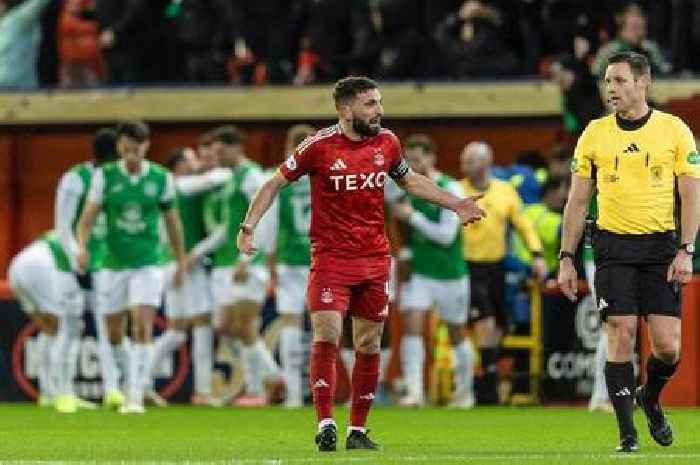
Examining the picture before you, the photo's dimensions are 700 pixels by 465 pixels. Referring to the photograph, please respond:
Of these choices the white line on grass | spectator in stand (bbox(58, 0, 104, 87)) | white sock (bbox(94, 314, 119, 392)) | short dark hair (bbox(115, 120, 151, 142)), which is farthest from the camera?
spectator in stand (bbox(58, 0, 104, 87))

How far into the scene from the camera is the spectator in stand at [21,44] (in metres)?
24.2

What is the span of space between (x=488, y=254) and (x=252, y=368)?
2.36 meters

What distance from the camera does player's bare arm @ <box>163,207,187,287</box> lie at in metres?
19.1

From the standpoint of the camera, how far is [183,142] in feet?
81.1

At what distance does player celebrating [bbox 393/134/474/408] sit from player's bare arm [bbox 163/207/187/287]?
1.89 m

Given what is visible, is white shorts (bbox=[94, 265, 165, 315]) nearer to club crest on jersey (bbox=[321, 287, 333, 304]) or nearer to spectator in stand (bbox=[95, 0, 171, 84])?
spectator in stand (bbox=[95, 0, 171, 84])

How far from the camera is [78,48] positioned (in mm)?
24922

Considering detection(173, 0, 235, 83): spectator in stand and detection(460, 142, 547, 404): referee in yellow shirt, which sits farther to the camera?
detection(173, 0, 235, 83): spectator in stand

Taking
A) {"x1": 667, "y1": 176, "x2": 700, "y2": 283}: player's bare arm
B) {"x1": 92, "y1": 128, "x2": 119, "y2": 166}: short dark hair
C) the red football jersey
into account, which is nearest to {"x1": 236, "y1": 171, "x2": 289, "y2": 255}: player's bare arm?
the red football jersey

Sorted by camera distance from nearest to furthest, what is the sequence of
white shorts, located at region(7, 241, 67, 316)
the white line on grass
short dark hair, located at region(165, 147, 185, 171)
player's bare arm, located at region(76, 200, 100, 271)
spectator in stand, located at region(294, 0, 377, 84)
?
the white line on grass, player's bare arm, located at region(76, 200, 100, 271), white shorts, located at region(7, 241, 67, 316), short dark hair, located at region(165, 147, 185, 171), spectator in stand, located at region(294, 0, 377, 84)

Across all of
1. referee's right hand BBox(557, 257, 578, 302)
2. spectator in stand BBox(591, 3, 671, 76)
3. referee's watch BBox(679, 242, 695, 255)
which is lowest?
referee's right hand BBox(557, 257, 578, 302)

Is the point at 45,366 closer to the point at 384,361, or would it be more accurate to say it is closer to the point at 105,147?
the point at 105,147

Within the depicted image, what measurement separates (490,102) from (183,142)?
3.81 metres

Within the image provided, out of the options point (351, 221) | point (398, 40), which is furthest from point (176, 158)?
point (351, 221)
